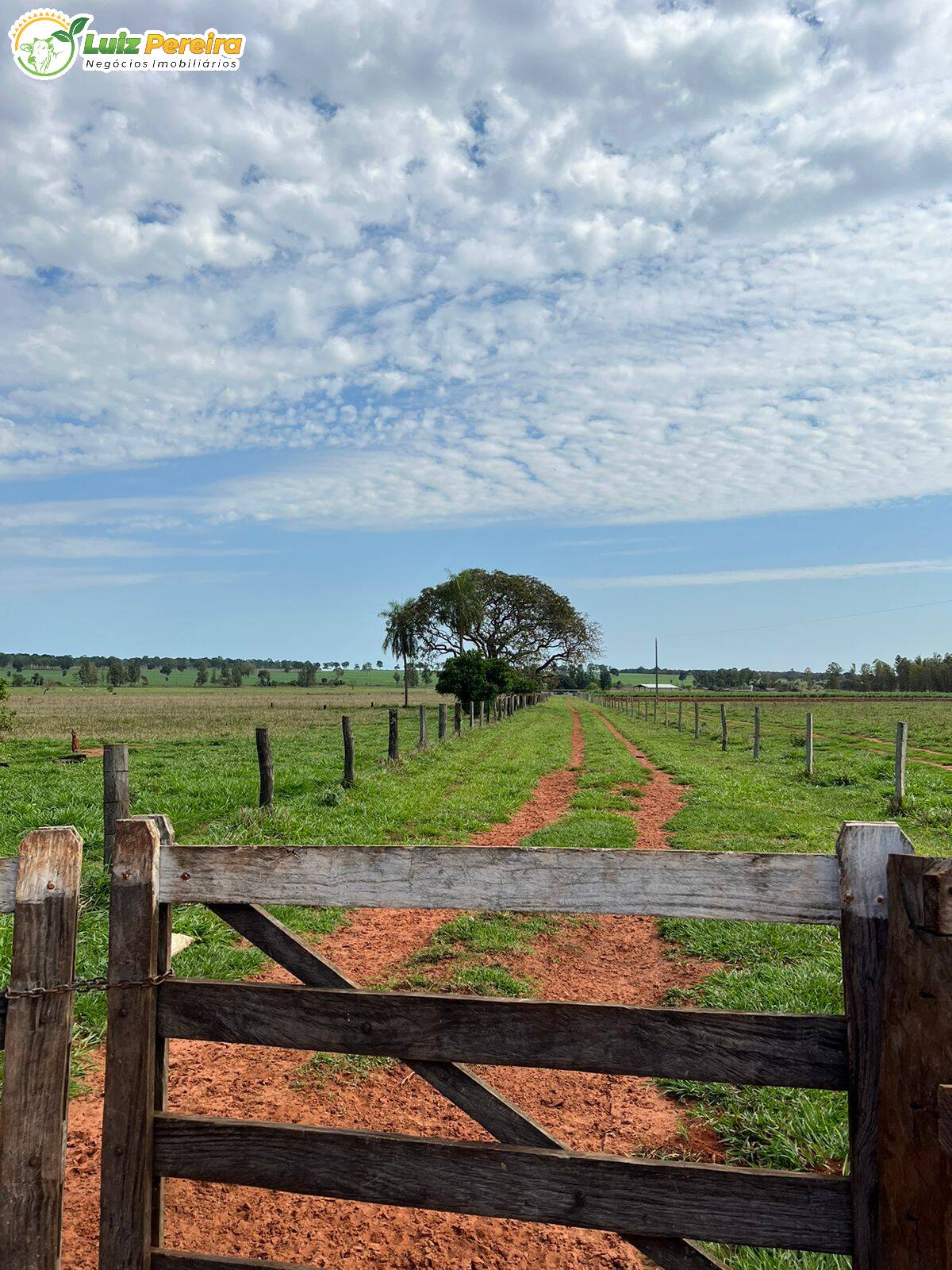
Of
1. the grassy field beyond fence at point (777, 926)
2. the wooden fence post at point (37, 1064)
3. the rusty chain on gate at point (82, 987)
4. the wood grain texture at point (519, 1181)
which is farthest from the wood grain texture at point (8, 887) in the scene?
the grassy field beyond fence at point (777, 926)

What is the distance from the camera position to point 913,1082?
2.37 metres

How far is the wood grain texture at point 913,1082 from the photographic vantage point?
2314mm

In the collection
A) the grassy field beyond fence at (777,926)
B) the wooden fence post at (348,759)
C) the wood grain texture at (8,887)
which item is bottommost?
the grassy field beyond fence at (777,926)

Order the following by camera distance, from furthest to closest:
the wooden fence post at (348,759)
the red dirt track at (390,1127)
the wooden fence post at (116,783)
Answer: the wooden fence post at (348,759)
the wooden fence post at (116,783)
the red dirt track at (390,1127)

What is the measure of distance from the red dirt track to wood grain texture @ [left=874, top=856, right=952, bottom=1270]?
1668 millimetres

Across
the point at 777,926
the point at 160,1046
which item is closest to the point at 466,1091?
the point at 160,1046

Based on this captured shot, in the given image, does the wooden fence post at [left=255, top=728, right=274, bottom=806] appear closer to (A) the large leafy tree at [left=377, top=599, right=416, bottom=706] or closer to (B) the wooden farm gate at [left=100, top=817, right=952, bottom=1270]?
(B) the wooden farm gate at [left=100, top=817, right=952, bottom=1270]

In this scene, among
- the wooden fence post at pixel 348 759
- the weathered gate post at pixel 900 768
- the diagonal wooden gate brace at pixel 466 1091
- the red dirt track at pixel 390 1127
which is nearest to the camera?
the diagonal wooden gate brace at pixel 466 1091

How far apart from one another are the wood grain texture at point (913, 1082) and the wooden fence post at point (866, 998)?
43 millimetres

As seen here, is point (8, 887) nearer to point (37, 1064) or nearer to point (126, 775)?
point (37, 1064)

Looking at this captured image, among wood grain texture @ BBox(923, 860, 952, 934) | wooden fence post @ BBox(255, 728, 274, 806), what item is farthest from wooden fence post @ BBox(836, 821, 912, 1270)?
wooden fence post @ BBox(255, 728, 274, 806)

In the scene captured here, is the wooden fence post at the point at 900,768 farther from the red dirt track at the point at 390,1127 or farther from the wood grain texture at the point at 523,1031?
the wood grain texture at the point at 523,1031

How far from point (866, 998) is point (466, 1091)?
1.35m

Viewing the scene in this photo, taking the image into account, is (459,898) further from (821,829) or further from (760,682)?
(760,682)
